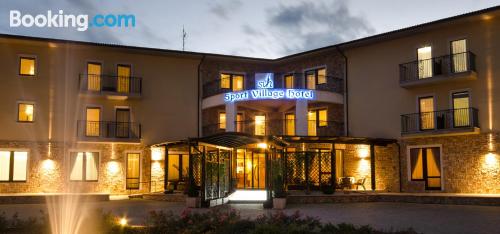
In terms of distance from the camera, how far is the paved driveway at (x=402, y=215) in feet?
46.6

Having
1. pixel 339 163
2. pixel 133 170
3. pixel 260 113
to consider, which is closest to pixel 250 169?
pixel 260 113

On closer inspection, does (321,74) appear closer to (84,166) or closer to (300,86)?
(300,86)

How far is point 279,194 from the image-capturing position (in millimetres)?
20406

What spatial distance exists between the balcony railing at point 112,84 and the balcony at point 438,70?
14.0m

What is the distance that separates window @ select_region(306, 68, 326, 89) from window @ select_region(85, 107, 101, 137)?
463 inches

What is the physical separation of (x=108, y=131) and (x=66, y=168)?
2849mm

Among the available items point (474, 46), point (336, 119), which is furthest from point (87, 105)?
point (474, 46)

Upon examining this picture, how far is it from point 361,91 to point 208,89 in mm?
8670

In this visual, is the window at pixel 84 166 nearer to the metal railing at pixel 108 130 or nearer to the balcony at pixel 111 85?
the metal railing at pixel 108 130

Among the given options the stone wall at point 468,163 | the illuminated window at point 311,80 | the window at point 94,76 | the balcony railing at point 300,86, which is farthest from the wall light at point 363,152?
the window at point 94,76

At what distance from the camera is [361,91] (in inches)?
1120

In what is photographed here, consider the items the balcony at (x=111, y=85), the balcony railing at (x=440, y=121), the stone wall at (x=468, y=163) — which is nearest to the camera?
the stone wall at (x=468, y=163)

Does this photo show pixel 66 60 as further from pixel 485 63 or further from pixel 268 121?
pixel 485 63

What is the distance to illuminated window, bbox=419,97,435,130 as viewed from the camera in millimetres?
25453
